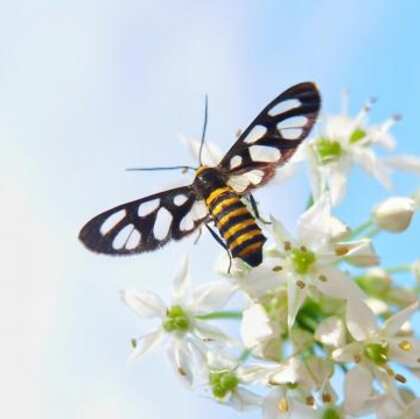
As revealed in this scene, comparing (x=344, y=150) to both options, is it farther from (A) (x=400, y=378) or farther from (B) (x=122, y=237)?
(B) (x=122, y=237)

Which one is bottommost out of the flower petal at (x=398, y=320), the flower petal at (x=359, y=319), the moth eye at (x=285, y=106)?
the flower petal at (x=398, y=320)

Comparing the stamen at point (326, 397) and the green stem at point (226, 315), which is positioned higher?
the green stem at point (226, 315)

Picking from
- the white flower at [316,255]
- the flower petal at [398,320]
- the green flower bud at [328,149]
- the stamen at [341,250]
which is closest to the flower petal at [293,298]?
the white flower at [316,255]

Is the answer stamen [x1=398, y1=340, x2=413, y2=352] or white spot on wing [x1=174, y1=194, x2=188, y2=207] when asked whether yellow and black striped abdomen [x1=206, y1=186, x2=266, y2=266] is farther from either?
stamen [x1=398, y1=340, x2=413, y2=352]

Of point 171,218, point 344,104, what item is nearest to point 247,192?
point 171,218

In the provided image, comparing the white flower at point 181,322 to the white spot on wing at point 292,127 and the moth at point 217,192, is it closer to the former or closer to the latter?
the moth at point 217,192

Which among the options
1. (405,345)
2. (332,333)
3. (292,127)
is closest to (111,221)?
(292,127)
